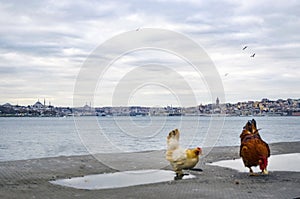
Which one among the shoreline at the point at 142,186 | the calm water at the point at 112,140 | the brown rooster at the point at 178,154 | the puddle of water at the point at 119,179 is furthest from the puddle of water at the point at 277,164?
the calm water at the point at 112,140

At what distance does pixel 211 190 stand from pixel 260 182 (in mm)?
2130

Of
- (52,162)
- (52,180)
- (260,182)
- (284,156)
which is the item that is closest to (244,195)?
(260,182)

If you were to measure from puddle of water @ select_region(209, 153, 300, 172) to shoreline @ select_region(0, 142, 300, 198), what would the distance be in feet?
2.42

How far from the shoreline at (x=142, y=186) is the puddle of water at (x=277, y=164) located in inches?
29.0

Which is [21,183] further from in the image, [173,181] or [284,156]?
[284,156]

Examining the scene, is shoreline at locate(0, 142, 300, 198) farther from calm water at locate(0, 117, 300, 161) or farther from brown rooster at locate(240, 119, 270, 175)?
calm water at locate(0, 117, 300, 161)

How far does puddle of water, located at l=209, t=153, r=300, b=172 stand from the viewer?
17.0m

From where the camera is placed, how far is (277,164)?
1839 cm

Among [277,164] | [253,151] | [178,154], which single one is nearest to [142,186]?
[178,154]

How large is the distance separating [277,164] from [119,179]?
700cm

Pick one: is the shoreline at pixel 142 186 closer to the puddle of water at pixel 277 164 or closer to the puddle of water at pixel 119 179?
the puddle of water at pixel 119 179

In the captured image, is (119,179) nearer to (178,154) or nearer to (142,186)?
(142,186)

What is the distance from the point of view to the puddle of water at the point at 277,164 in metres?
17.0

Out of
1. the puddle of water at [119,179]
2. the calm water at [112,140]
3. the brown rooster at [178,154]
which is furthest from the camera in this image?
the calm water at [112,140]
